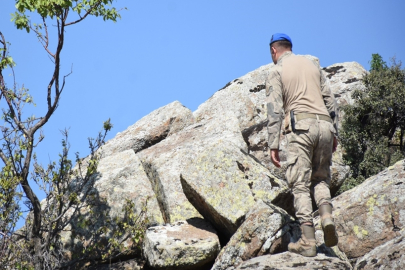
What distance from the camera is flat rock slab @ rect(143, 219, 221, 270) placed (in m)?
11.8

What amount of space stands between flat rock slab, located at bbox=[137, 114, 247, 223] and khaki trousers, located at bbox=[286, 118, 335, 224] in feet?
12.8

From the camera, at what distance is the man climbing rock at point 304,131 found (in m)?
9.66

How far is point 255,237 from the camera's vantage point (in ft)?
35.5

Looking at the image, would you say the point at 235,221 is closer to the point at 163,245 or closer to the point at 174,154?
the point at 163,245

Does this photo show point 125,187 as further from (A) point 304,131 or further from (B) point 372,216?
(B) point 372,216

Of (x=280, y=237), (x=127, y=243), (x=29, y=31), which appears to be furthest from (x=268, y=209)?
(x=29, y=31)

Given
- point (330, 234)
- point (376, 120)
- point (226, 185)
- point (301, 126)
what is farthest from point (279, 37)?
point (376, 120)

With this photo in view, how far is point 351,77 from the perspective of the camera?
25547mm

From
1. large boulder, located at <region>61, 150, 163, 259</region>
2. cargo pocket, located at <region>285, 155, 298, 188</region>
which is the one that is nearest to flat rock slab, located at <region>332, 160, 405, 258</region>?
cargo pocket, located at <region>285, 155, 298, 188</region>

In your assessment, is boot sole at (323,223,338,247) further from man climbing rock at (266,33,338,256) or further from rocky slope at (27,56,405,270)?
rocky slope at (27,56,405,270)

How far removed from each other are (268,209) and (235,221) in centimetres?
147

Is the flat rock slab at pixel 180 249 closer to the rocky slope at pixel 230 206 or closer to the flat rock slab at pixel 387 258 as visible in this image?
the rocky slope at pixel 230 206

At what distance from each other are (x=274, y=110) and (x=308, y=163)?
121 centimetres

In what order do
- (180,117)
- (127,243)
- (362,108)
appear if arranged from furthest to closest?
(362,108) < (180,117) < (127,243)
